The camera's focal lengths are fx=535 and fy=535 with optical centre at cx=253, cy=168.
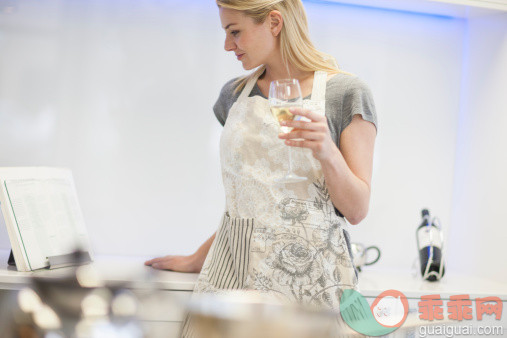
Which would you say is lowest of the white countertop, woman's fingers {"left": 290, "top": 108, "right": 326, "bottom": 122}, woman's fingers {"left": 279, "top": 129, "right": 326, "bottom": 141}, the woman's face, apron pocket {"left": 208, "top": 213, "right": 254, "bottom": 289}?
the white countertop

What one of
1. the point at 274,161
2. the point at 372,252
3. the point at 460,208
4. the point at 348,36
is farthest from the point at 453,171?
the point at 274,161

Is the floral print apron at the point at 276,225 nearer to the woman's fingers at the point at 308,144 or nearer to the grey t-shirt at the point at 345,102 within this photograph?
the grey t-shirt at the point at 345,102

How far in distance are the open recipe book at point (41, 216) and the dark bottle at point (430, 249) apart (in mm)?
1152

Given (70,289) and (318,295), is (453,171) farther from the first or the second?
(70,289)

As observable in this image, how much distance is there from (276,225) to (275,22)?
0.46 m

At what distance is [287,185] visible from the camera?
46.1 inches

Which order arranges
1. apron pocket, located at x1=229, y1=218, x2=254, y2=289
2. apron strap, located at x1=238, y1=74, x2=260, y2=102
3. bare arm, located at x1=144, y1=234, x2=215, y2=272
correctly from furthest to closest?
bare arm, located at x1=144, y1=234, x2=215, y2=272 → apron strap, located at x1=238, y1=74, x2=260, y2=102 → apron pocket, located at x1=229, y1=218, x2=254, y2=289

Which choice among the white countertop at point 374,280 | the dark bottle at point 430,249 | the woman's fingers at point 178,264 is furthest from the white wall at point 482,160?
the woman's fingers at point 178,264

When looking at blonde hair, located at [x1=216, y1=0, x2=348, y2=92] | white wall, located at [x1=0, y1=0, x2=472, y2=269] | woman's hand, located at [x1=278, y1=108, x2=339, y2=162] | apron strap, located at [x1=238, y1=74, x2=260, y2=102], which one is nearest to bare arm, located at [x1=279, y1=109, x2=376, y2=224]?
woman's hand, located at [x1=278, y1=108, x2=339, y2=162]

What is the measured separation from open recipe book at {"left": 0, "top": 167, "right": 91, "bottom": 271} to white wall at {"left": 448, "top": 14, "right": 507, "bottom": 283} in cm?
144

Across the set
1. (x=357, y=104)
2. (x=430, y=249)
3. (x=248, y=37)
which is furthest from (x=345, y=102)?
(x=430, y=249)

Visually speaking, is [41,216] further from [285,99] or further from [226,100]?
[285,99]

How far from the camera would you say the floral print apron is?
1119 millimetres

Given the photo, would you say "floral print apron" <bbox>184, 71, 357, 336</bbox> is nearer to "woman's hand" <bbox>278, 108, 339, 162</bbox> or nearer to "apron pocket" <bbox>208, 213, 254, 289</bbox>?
"apron pocket" <bbox>208, 213, 254, 289</bbox>
